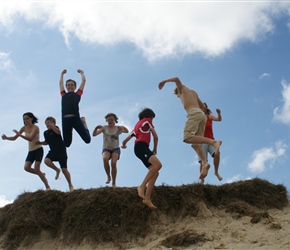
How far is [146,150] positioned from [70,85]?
3111 mm

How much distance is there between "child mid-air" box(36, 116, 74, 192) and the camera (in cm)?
986

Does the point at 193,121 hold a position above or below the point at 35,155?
below

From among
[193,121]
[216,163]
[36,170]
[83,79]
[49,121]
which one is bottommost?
[216,163]

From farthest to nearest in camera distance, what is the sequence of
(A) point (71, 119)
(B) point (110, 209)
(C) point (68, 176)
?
(C) point (68, 176) → (A) point (71, 119) → (B) point (110, 209)

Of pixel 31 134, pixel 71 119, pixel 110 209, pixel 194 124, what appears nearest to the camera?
pixel 194 124

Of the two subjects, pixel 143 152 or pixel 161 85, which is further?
pixel 161 85

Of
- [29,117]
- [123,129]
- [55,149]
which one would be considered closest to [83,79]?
[123,129]

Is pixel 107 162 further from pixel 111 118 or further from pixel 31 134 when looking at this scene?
pixel 31 134

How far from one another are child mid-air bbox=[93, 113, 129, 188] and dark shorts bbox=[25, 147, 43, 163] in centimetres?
142

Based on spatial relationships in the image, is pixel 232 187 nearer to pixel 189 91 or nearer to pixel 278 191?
pixel 278 191

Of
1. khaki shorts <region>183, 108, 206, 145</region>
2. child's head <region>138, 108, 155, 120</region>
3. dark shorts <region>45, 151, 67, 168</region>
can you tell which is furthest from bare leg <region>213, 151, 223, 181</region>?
dark shorts <region>45, 151, 67, 168</region>

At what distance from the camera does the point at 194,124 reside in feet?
28.7

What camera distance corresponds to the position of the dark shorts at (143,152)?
8039mm

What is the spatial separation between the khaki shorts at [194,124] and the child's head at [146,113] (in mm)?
802
